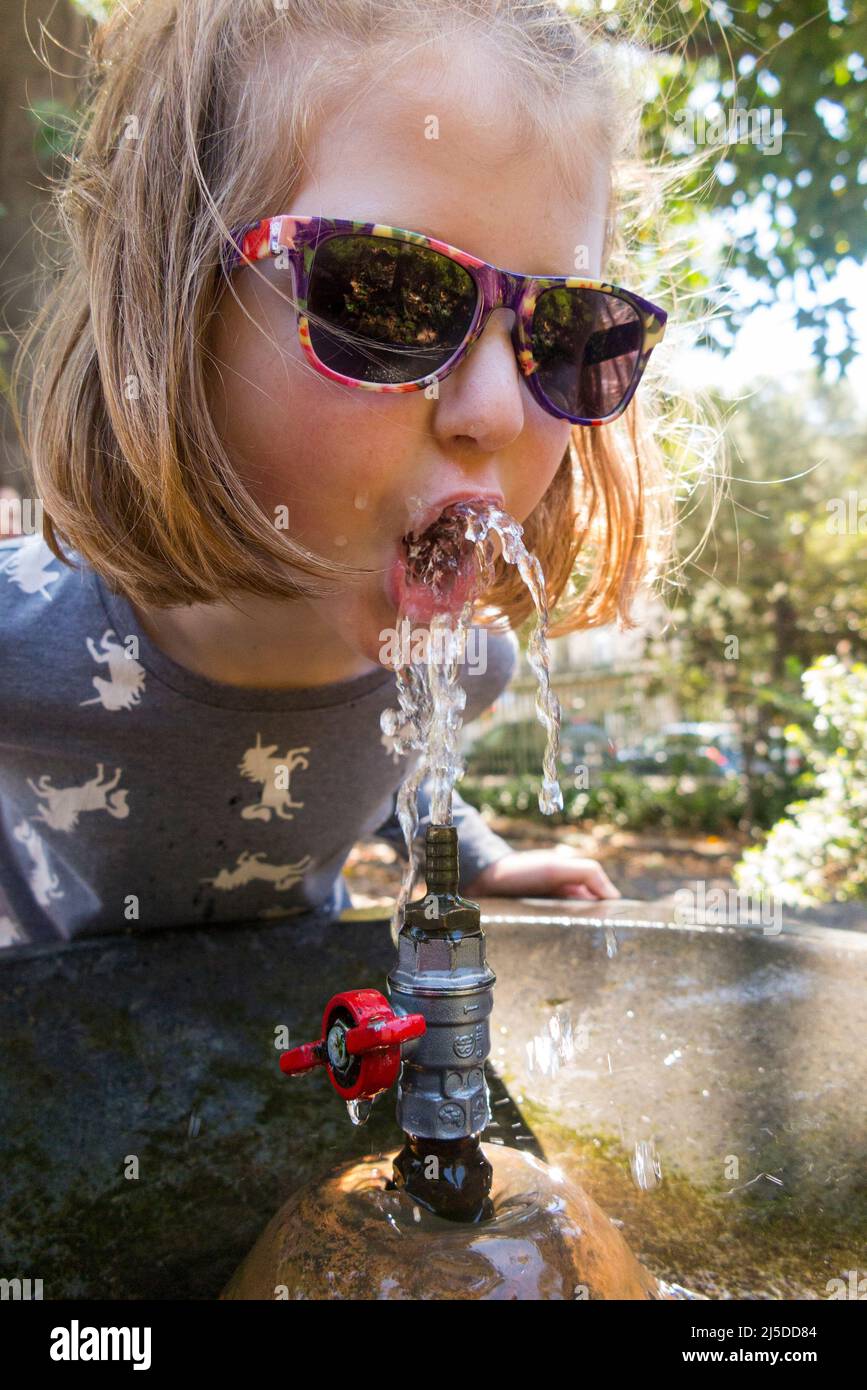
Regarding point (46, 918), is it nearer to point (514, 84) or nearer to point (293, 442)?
point (293, 442)

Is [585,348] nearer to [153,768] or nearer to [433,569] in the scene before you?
[433,569]

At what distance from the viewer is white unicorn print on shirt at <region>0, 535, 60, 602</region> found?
4.54ft

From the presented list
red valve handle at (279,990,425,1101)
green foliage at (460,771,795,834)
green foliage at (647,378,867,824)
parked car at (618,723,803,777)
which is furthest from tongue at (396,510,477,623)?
parked car at (618,723,803,777)

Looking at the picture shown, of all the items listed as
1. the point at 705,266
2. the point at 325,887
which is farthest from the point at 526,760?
the point at 325,887

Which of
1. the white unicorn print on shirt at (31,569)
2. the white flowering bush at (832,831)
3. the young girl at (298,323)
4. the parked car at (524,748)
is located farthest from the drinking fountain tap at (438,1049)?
the parked car at (524,748)

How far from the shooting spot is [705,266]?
3.05 meters

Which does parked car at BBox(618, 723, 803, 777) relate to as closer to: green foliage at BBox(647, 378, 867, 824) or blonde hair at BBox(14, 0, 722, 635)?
green foliage at BBox(647, 378, 867, 824)

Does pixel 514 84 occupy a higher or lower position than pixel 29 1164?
higher

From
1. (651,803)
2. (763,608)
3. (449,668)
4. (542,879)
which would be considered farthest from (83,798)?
(763,608)

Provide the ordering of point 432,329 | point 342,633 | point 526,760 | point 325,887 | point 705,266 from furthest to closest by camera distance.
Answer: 1. point 526,760
2. point 705,266
3. point 325,887
4. point 342,633
5. point 432,329

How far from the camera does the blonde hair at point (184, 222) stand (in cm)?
94

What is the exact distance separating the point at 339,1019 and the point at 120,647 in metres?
0.77

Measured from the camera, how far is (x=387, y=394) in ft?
2.91

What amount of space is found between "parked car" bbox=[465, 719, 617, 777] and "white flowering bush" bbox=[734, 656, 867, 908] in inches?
136
